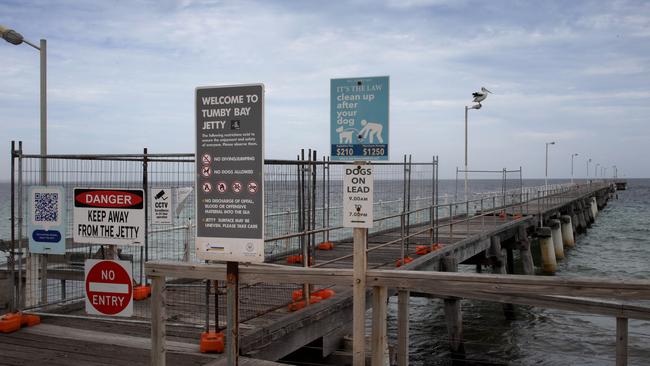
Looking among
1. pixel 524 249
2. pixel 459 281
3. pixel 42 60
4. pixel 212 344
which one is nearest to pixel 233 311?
pixel 459 281

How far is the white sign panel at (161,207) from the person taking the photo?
30.3 ft

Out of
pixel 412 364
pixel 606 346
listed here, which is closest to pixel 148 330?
pixel 412 364

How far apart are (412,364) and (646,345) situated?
550 centimetres

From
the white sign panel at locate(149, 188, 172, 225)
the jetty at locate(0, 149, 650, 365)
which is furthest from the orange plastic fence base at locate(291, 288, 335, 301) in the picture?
the white sign panel at locate(149, 188, 172, 225)

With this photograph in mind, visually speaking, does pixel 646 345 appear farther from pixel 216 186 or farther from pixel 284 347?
pixel 216 186

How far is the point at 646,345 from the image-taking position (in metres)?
13.6

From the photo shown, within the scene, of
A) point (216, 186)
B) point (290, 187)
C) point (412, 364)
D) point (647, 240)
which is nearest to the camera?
point (216, 186)

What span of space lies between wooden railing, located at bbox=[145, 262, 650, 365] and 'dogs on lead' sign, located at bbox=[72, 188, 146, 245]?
3.74 ft

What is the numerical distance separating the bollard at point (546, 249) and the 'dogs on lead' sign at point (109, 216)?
2278 cm

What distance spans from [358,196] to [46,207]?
463cm

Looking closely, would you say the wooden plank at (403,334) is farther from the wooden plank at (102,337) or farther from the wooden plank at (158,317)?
the wooden plank at (102,337)

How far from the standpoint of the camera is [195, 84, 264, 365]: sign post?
14.0ft

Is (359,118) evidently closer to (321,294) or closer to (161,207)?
(321,294)

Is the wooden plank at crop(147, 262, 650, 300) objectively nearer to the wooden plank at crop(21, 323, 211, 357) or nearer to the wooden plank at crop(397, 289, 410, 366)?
the wooden plank at crop(397, 289, 410, 366)
